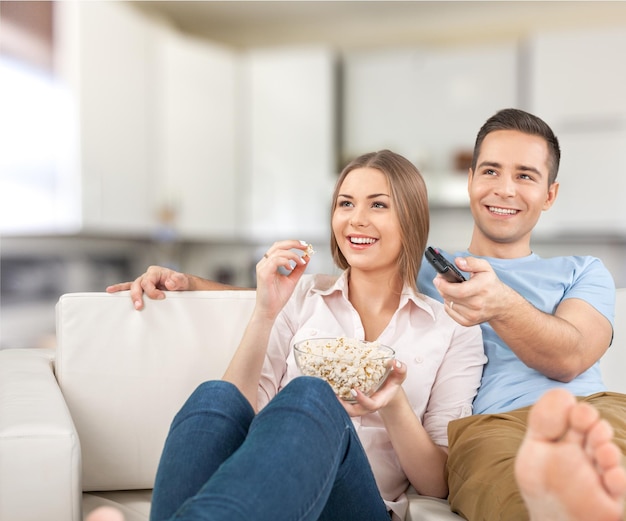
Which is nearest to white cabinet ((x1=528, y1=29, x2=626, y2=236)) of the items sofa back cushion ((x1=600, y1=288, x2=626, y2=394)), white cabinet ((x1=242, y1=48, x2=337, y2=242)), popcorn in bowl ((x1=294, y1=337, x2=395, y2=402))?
white cabinet ((x1=242, y1=48, x2=337, y2=242))

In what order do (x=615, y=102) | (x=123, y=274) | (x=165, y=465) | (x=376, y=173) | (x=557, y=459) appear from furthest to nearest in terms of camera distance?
1. (x=123, y=274)
2. (x=615, y=102)
3. (x=376, y=173)
4. (x=165, y=465)
5. (x=557, y=459)

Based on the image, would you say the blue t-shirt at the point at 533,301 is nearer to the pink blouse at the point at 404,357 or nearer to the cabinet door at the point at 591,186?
the pink blouse at the point at 404,357

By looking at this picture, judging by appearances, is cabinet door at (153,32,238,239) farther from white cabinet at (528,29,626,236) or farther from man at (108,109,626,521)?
man at (108,109,626,521)

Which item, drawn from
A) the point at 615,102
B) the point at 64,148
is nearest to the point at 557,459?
the point at 64,148

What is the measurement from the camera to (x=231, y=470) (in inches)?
38.2

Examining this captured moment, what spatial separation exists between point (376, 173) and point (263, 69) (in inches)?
131

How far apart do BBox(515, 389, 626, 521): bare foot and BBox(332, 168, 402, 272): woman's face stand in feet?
2.12

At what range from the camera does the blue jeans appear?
3.09 ft

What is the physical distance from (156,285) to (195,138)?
9.70 ft

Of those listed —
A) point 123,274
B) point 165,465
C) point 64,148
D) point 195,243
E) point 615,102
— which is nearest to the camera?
point 165,465

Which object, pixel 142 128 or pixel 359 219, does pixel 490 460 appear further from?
pixel 142 128

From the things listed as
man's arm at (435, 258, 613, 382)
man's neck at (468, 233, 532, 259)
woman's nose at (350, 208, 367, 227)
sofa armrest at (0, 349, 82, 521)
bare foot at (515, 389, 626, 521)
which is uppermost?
woman's nose at (350, 208, 367, 227)

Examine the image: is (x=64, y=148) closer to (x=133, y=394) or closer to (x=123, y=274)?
(x=123, y=274)

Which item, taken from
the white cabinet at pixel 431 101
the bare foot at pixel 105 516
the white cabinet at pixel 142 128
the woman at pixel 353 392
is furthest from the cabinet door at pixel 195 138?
the bare foot at pixel 105 516
